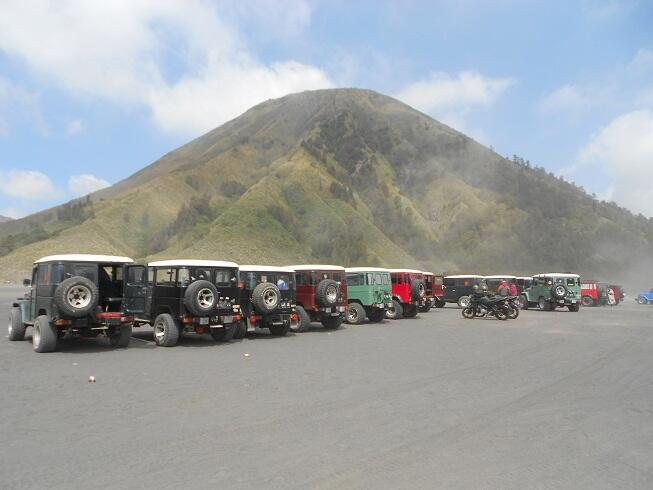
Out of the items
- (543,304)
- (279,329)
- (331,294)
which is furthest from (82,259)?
(543,304)

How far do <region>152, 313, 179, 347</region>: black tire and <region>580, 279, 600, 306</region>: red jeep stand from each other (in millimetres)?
31909

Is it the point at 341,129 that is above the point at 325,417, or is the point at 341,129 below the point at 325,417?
above

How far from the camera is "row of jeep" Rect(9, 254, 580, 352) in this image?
12.5 meters

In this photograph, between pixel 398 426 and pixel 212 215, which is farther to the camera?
pixel 212 215

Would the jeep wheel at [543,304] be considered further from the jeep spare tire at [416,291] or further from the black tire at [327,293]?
the black tire at [327,293]

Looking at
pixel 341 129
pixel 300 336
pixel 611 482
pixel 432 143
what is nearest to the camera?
pixel 611 482

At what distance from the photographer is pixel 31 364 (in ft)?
36.1

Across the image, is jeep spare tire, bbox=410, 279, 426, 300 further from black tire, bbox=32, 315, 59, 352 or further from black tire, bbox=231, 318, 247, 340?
black tire, bbox=32, 315, 59, 352

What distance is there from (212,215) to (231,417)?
70.8 metres

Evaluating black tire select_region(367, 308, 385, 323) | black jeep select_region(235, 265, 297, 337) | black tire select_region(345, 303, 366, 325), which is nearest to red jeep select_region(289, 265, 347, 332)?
black jeep select_region(235, 265, 297, 337)

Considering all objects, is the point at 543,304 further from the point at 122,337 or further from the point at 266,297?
the point at 122,337

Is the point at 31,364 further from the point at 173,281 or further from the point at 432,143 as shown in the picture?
the point at 432,143

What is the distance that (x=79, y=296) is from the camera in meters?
12.4

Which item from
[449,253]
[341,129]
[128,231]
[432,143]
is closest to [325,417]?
[128,231]
